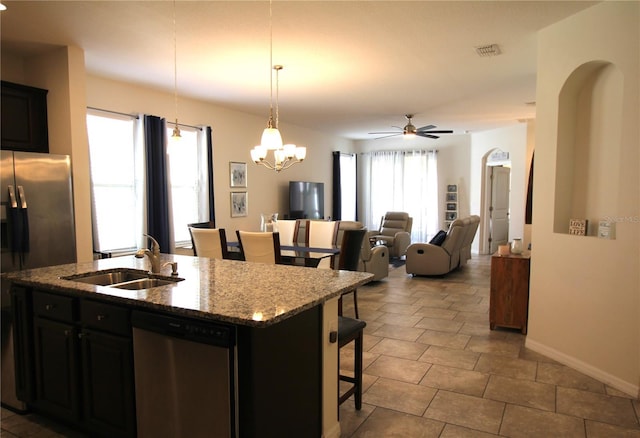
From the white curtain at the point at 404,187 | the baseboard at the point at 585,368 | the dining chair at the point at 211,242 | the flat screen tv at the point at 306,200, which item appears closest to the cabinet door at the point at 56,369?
the dining chair at the point at 211,242

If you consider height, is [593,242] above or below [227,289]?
above

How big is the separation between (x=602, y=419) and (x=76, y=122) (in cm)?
487

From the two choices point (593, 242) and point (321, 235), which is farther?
point (321, 235)

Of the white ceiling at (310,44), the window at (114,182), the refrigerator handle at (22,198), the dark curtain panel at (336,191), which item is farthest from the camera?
the dark curtain panel at (336,191)

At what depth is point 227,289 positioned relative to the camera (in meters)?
2.26

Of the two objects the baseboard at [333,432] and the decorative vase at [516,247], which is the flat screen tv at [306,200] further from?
the baseboard at [333,432]

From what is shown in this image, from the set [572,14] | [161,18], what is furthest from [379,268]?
[161,18]

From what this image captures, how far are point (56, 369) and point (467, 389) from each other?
8.82 ft

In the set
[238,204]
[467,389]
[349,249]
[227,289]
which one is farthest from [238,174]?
[467,389]

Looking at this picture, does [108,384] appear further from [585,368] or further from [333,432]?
[585,368]

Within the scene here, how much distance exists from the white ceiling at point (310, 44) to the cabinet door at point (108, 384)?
2351 millimetres

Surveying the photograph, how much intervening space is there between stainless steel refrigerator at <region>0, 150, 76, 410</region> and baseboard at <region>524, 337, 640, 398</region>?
14.2 feet

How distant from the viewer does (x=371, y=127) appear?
8766 millimetres

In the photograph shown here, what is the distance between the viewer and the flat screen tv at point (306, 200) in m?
8.14
